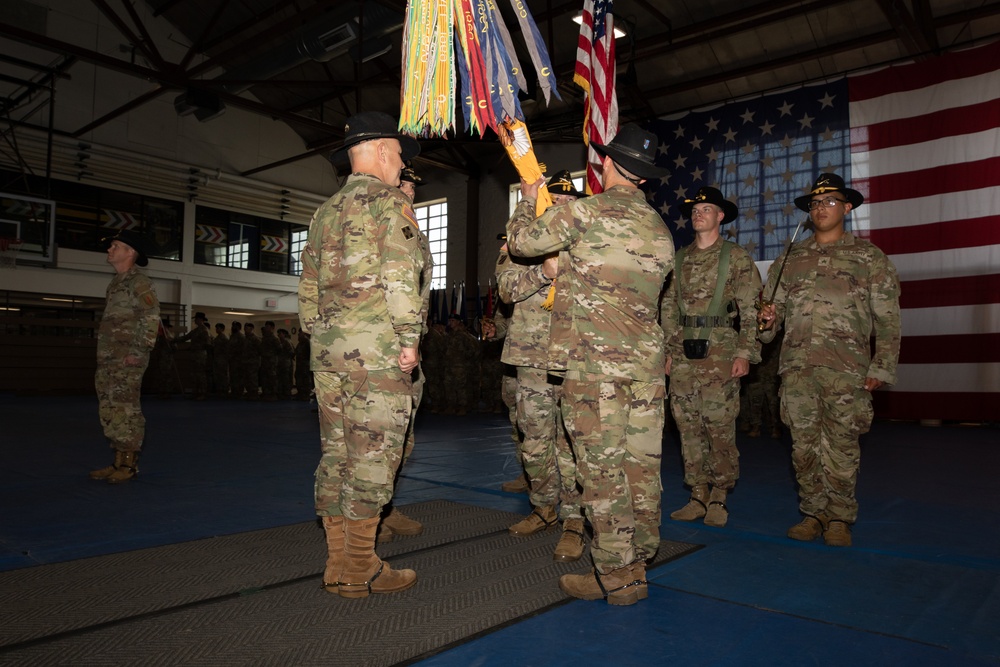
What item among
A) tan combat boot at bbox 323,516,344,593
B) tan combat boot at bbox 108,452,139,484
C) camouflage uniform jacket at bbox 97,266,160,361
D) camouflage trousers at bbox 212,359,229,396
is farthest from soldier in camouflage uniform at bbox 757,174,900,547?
camouflage trousers at bbox 212,359,229,396

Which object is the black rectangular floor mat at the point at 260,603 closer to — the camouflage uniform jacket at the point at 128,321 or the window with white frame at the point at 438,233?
the camouflage uniform jacket at the point at 128,321

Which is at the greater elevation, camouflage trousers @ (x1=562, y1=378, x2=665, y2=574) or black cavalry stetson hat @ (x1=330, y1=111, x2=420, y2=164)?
black cavalry stetson hat @ (x1=330, y1=111, x2=420, y2=164)

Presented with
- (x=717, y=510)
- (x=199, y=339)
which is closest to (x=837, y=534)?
(x=717, y=510)

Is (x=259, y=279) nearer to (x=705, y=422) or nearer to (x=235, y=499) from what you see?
(x=235, y=499)

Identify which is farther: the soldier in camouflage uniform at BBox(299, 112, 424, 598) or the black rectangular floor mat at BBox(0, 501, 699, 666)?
the soldier in camouflage uniform at BBox(299, 112, 424, 598)

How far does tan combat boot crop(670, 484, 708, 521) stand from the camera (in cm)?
384

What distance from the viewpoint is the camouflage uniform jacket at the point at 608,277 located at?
8.22 ft

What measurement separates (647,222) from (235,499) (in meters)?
3.20

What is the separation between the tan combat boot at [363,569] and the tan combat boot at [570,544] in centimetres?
76

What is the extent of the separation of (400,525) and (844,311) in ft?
8.45

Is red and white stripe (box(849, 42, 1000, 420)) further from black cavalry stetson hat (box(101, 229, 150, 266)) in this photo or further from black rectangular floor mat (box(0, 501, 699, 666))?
black cavalry stetson hat (box(101, 229, 150, 266))

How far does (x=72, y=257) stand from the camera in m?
16.4

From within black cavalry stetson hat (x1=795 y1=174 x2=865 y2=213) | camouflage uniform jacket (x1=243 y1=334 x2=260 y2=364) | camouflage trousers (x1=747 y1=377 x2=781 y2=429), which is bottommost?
camouflage trousers (x1=747 y1=377 x2=781 y2=429)

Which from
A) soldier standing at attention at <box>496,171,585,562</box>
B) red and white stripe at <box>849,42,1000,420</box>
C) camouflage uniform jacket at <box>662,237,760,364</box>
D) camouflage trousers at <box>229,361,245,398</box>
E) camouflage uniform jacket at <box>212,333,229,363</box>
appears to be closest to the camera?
soldier standing at attention at <box>496,171,585,562</box>
